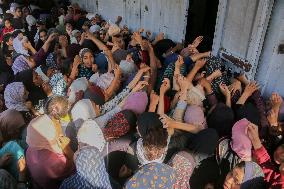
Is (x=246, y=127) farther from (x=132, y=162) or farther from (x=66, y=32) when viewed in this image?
(x=66, y=32)

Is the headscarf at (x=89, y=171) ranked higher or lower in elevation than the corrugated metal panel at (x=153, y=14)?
lower

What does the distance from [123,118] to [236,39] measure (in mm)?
2225

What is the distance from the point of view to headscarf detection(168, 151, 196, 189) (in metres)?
2.70

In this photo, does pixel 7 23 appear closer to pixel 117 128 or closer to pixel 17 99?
pixel 17 99

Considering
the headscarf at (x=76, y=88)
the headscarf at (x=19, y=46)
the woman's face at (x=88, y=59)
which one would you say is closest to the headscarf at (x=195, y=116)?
the headscarf at (x=76, y=88)

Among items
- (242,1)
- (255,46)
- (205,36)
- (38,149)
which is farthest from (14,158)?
(205,36)

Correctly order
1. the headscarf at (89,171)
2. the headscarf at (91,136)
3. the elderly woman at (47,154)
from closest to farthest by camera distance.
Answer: the headscarf at (89,171)
the elderly woman at (47,154)
the headscarf at (91,136)

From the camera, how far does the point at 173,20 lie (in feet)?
19.5

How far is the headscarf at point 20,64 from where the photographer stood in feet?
17.1

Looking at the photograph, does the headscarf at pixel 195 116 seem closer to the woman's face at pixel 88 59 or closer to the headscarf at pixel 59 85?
→ the headscarf at pixel 59 85

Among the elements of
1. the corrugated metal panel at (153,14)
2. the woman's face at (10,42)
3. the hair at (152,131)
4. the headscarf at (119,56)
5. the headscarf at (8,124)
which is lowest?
the headscarf at (8,124)

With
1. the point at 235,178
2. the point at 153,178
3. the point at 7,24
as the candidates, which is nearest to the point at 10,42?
the point at 7,24

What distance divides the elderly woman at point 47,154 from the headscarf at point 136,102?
2.80ft

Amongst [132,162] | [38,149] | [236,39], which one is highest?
[236,39]
